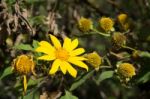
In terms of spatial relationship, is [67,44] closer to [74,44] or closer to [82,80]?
[74,44]

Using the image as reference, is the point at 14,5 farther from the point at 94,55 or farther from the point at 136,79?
the point at 136,79

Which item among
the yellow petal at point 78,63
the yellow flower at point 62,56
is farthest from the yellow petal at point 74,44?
the yellow petal at point 78,63

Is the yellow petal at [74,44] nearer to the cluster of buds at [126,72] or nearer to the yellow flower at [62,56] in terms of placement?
the yellow flower at [62,56]

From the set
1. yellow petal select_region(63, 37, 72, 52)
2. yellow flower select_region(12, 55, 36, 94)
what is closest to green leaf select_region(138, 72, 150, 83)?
yellow petal select_region(63, 37, 72, 52)

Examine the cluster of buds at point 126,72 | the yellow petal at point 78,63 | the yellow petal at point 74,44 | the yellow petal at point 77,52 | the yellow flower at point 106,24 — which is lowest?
the cluster of buds at point 126,72

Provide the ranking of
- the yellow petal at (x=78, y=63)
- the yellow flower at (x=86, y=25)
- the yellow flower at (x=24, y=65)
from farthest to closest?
the yellow flower at (x=86, y=25)
the yellow petal at (x=78, y=63)
the yellow flower at (x=24, y=65)

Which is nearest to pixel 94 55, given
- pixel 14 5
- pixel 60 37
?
pixel 60 37

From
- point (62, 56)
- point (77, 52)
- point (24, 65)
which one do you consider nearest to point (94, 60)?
point (77, 52)

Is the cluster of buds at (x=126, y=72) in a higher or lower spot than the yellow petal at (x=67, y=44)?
lower
